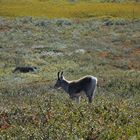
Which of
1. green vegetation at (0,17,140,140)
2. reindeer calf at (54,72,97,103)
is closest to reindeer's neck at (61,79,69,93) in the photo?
reindeer calf at (54,72,97,103)

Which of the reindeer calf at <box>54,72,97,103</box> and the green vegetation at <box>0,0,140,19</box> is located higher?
the reindeer calf at <box>54,72,97,103</box>

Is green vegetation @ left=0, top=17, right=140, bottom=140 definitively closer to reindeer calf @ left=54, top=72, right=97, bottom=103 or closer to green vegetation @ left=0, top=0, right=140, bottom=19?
reindeer calf @ left=54, top=72, right=97, bottom=103

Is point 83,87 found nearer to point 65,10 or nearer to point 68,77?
point 68,77

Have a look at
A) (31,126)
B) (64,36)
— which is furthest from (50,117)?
(64,36)

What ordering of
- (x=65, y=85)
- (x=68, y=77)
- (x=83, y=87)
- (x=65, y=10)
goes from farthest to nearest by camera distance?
(x=65, y=10), (x=68, y=77), (x=65, y=85), (x=83, y=87)

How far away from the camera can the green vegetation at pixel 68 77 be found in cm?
1114

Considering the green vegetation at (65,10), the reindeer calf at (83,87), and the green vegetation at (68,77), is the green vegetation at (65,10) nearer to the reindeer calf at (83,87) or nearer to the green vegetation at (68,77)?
the green vegetation at (68,77)

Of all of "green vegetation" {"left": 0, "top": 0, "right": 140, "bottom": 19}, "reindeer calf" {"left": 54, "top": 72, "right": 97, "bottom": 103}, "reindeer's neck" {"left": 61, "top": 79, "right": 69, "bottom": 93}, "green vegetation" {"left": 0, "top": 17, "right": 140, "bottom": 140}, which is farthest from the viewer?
"green vegetation" {"left": 0, "top": 0, "right": 140, "bottom": 19}

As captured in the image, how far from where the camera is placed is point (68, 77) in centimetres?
3400

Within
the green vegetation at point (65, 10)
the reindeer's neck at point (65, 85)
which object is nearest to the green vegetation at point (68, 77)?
the reindeer's neck at point (65, 85)


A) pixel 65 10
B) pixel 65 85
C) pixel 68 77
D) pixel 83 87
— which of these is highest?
pixel 83 87

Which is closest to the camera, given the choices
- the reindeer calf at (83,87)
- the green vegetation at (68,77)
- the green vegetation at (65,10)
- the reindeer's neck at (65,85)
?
the green vegetation at (68,77)

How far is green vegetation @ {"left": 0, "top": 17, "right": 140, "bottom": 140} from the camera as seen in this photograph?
36.6 ft

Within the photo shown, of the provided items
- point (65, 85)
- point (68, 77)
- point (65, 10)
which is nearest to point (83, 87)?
point (65, 85)
